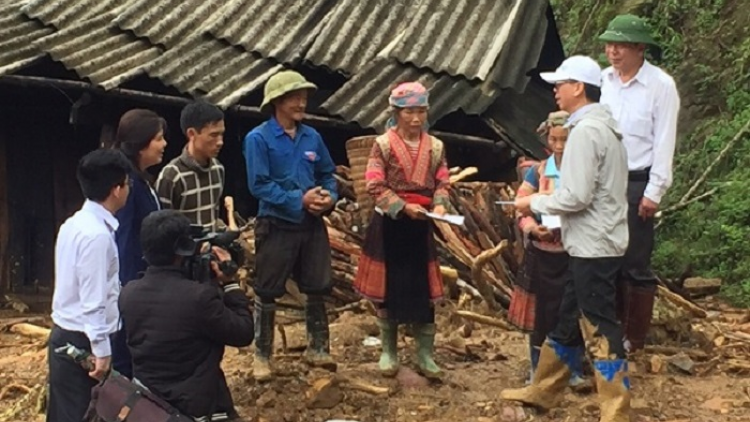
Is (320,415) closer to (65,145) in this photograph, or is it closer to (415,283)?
(415,283)

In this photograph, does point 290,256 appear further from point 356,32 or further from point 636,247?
point 356,32

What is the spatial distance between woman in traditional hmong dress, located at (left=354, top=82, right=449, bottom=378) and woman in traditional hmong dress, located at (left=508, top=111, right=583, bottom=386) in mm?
524

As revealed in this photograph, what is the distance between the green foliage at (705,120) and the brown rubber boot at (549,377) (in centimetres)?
466

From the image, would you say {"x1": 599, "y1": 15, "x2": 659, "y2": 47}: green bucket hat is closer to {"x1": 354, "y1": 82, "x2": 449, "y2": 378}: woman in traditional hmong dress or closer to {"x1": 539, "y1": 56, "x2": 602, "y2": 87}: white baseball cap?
{"x1": 539, "y1": 56, "x2": 602, "y2": 87}: white baseball cap

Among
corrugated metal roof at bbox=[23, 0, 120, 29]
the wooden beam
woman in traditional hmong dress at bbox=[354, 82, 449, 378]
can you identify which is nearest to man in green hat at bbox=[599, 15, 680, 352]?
woman in traditional hmong dress at bbox=[354, 82, 449, 378]

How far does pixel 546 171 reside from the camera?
18.3 feet

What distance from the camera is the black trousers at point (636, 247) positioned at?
236 inches

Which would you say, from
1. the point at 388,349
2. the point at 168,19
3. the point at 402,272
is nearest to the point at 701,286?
the point at 388,349

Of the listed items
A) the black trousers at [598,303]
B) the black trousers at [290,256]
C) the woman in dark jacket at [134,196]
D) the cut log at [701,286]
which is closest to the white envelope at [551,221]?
the black trousers at [598,303]

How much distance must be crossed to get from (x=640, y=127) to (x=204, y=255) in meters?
2.94

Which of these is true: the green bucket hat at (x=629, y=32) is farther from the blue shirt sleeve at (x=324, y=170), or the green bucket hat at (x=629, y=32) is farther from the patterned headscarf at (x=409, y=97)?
the blue shirt sleeve at (x=324, y=170)

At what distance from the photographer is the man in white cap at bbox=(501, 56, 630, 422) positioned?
4.84 meters

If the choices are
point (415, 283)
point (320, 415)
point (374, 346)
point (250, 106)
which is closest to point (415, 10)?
point (250, 106)

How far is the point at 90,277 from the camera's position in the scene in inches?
170
